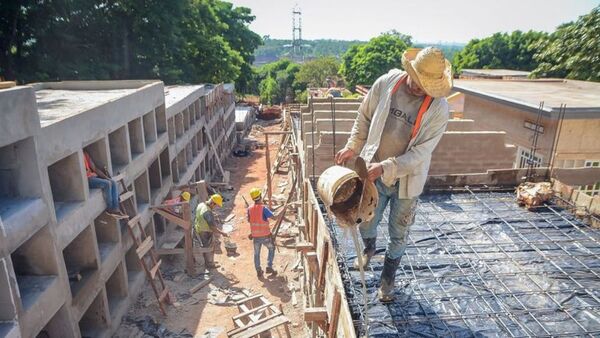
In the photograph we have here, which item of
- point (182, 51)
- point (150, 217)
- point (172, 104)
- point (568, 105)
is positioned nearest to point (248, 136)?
point (182, 51)

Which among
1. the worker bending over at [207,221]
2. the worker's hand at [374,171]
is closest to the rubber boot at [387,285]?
the worker's hand at [374,171]

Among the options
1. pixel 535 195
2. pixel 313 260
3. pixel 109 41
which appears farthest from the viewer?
pixel 109 41

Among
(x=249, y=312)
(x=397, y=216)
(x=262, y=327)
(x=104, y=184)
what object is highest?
(x=397, y=216)

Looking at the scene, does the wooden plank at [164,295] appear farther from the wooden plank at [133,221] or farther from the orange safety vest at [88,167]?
the orange safety vest at [88,167]

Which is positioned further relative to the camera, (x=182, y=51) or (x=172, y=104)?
(x=182, y=51)

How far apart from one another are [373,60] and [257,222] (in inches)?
1314

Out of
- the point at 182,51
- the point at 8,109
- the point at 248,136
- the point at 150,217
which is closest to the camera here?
the point at 8,109

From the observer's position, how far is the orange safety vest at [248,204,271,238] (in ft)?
36.0

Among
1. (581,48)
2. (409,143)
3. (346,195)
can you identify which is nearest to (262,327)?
(346,195)

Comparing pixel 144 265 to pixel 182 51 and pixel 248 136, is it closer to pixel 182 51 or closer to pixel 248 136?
pixel 182 51

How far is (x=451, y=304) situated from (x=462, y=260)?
3.87ft

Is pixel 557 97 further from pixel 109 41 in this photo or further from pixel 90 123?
pixel 109 41

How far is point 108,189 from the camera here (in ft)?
28.5

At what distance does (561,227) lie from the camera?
7.10 meters
